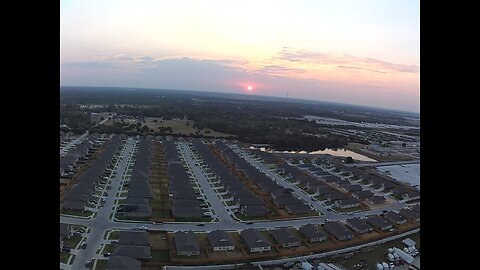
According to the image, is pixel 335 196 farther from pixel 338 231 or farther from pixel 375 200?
pixel 338 231

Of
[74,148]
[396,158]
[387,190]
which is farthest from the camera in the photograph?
[396,158]

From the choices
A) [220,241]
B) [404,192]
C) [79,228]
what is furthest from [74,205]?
[404,192]

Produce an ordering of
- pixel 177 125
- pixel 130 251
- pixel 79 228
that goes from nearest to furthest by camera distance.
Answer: pixel 130 251
pixel 79 228
pixel 177 125

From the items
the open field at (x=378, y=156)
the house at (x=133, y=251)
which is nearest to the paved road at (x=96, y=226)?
the house at (x=133, y=251)

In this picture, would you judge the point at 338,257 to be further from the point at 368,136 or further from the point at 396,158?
the point at 368,136

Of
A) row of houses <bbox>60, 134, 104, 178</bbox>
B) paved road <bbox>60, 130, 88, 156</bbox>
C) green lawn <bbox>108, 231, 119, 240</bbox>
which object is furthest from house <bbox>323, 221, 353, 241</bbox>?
paved road <bbox>60, 130, 88, 156</bbox>

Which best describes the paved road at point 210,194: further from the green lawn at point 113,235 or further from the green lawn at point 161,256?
the green lawn at point 113,235
